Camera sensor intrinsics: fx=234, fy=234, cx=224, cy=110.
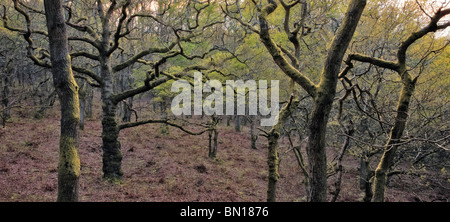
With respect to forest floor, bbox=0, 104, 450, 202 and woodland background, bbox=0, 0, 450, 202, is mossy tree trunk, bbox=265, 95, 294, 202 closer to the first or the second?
woodland background, bbox=0, 0, 450, 202

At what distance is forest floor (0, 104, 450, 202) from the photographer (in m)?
9.41

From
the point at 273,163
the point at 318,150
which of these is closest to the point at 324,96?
the point at 318,150

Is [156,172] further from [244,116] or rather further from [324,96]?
[324,96]

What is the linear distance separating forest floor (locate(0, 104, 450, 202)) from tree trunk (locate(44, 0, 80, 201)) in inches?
Answer: 180

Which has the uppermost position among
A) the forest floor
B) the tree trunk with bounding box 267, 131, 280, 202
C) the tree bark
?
the tree bark

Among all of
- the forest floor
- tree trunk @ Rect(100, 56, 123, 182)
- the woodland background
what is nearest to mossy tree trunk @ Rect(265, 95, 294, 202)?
the woodland background

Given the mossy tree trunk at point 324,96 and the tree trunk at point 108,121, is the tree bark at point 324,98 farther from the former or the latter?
the tree trunk at point 108,121

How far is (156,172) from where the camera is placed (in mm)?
13180

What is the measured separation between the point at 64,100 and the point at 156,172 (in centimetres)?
931

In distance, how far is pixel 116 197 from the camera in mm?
8977
